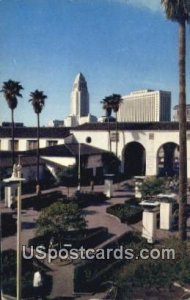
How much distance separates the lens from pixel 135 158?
38.6m

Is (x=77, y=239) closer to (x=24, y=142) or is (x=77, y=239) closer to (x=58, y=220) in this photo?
(x=58, y=220)

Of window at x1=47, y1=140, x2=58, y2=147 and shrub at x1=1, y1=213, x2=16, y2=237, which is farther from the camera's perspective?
window at x1=47, y1=140, x2=58, y2=147

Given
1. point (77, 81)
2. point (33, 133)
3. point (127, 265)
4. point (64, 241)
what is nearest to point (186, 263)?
point (127, 265)

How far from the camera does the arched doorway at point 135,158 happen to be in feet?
123

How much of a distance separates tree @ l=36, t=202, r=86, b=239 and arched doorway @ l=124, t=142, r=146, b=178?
22638 millimetres

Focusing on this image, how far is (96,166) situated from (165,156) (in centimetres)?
1072

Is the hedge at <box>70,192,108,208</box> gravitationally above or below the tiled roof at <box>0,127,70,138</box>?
below

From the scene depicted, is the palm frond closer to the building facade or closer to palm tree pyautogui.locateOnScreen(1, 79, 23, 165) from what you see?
palm tree pyautogui.locateOnScreen(1, 79, 23, 165)

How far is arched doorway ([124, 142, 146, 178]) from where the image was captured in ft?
123

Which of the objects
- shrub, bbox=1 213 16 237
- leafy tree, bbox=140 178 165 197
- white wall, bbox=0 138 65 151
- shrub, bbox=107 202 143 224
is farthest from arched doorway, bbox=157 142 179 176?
shrub, bbox=1 213 16 237

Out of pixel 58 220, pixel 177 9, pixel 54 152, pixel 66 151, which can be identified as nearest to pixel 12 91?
pixel 58 220

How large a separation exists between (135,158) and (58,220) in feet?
81.9

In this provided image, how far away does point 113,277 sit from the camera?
12.0 meters

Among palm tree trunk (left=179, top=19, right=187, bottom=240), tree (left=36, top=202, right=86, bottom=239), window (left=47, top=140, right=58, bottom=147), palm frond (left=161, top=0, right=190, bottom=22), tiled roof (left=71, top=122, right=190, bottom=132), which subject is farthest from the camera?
tiled roof (left=71, top=122, right=190, bottom=132)
